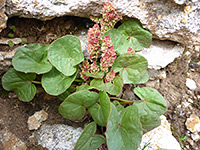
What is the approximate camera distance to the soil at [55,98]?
1.64 m

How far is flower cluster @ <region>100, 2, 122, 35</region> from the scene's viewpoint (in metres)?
1.62

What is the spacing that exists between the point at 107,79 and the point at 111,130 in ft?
1.60

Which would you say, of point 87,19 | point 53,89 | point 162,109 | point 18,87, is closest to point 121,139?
point 162,109

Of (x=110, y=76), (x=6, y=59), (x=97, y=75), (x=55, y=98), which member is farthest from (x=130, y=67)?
(x=6, y=59)

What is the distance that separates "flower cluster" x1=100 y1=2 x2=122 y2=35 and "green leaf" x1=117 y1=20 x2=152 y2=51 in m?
0.17

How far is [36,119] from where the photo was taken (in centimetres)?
167

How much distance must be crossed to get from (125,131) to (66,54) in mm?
797

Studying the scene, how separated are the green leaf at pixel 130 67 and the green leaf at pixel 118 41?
0.46ft

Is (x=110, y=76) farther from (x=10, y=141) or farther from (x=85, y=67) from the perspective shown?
(x=10, y=141)

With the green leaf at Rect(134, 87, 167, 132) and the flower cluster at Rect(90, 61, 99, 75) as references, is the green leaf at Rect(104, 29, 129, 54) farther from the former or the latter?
the green leaf at Rect(134, 87, 167, 132)

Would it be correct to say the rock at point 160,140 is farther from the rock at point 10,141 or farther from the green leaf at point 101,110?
the rock at point 10,141

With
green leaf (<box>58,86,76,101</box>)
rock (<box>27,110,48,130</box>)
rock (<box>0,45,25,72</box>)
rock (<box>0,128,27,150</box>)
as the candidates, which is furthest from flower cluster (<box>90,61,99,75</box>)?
rock (<box>0,128,27,150</box>)

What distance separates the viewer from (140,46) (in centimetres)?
184

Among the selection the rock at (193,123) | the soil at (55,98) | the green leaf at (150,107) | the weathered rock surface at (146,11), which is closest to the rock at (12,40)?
the soil at (55,98)
